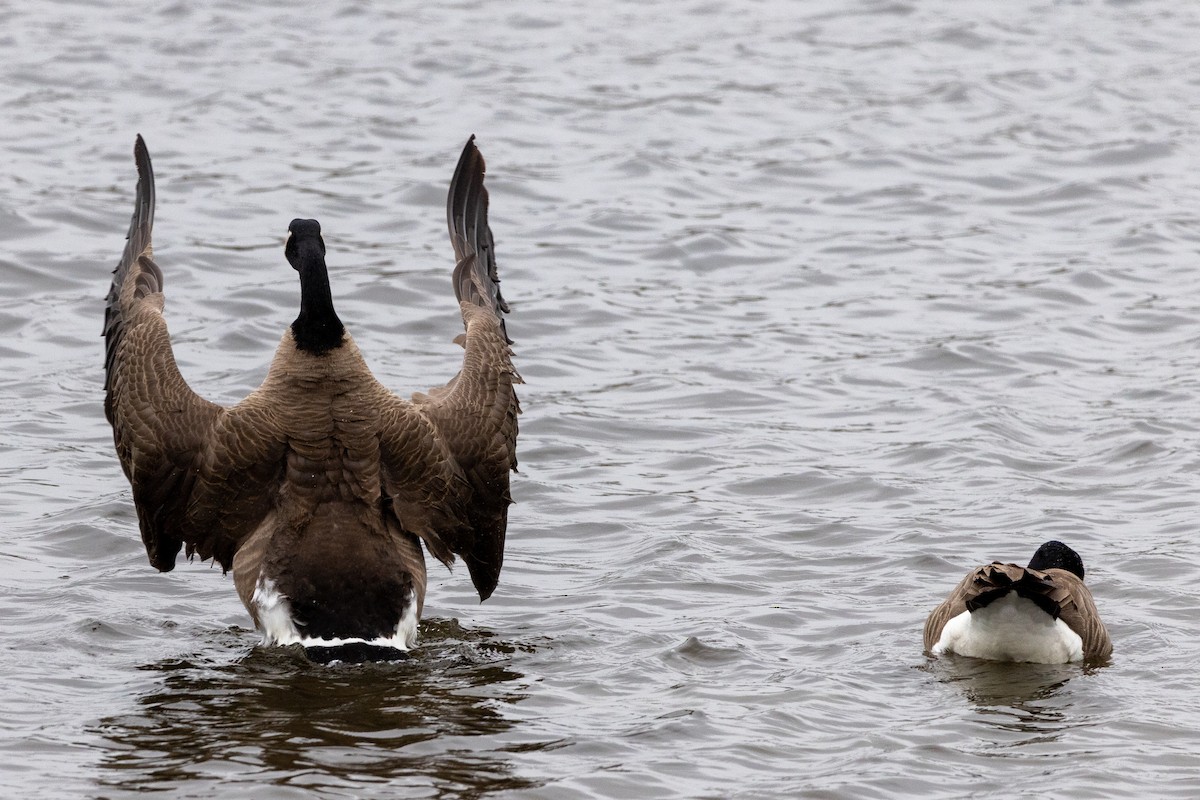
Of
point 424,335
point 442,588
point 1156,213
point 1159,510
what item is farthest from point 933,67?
point 442,588

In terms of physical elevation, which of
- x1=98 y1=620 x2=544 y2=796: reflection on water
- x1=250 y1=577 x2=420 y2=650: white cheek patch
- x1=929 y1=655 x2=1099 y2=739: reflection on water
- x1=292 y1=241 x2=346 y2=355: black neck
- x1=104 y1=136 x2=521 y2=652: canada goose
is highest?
x1=292 y1=241 x2=346 y2=355: black neck

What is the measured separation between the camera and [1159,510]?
10836mm

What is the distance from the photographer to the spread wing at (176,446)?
824 centimetres

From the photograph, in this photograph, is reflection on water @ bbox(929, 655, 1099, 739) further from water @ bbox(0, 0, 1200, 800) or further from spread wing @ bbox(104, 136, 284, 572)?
spread wing @ bbox(104, 136, 284, 572)

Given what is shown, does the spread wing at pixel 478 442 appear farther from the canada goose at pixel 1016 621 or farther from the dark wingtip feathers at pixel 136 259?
the canada goose at pixel 1016 621

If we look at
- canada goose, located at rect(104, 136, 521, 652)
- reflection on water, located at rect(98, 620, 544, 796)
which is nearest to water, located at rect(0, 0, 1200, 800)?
reflection on water, located at rect(98, 620, 544, 796)

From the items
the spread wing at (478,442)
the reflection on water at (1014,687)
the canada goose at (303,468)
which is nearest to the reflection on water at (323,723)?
the canada goose at (303,468)

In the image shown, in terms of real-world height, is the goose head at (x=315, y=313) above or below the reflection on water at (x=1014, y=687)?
above

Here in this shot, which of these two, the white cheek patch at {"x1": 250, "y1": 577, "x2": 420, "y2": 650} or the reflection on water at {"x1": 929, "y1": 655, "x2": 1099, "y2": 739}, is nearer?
the reflection on water at {"x1": 929, "y1": 655, "x2": 1099, "y2": 739}

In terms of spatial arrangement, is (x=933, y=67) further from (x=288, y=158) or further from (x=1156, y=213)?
(x=288, y=158)

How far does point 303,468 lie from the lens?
838 centimetres

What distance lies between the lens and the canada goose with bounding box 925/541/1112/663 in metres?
8.41

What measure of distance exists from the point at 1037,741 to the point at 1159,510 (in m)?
3.64

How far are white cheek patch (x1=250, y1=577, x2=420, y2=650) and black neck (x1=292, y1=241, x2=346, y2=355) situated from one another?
3.64ft
